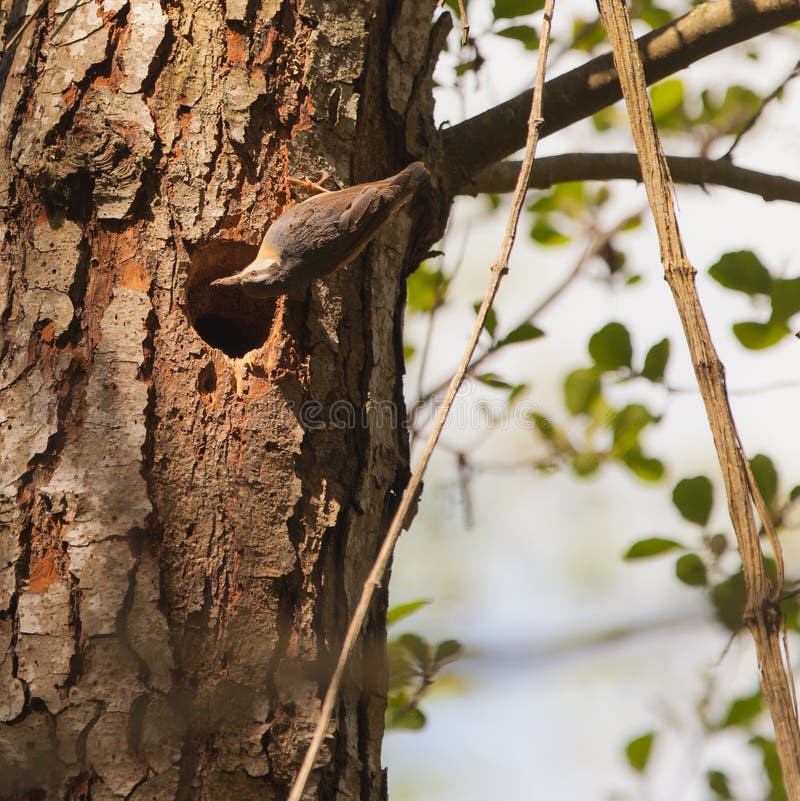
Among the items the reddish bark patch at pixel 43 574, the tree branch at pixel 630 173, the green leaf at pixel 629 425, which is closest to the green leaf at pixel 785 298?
the tree branch at pixel 630 173

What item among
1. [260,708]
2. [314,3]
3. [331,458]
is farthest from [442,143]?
[260,708]

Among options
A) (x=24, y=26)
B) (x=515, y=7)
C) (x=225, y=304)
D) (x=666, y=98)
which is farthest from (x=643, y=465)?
(x=24, y=26)

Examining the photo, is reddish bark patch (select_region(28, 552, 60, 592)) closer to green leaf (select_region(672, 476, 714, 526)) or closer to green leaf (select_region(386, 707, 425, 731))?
green leaf (select_region(386, 707, 425, 731))

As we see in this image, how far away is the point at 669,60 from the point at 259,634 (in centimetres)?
176

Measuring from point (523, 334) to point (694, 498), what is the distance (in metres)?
0.74

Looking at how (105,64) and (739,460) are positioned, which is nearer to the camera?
(739,460)

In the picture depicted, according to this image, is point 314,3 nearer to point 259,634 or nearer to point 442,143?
point 442,143

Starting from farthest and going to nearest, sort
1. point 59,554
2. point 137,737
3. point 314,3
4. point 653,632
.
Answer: point 314,3 < point 59,554 < point 137,737 < point 653,632

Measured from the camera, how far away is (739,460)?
5.15 ft

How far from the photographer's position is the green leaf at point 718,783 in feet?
11.1

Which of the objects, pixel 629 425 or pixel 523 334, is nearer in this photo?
pixel 523 334

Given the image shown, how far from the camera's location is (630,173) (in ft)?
9.36

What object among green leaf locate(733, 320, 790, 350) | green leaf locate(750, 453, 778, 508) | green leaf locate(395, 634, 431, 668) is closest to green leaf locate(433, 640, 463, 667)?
green leaf locate(395, 634, 431, 668)

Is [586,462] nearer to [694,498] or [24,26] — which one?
[694,498]
